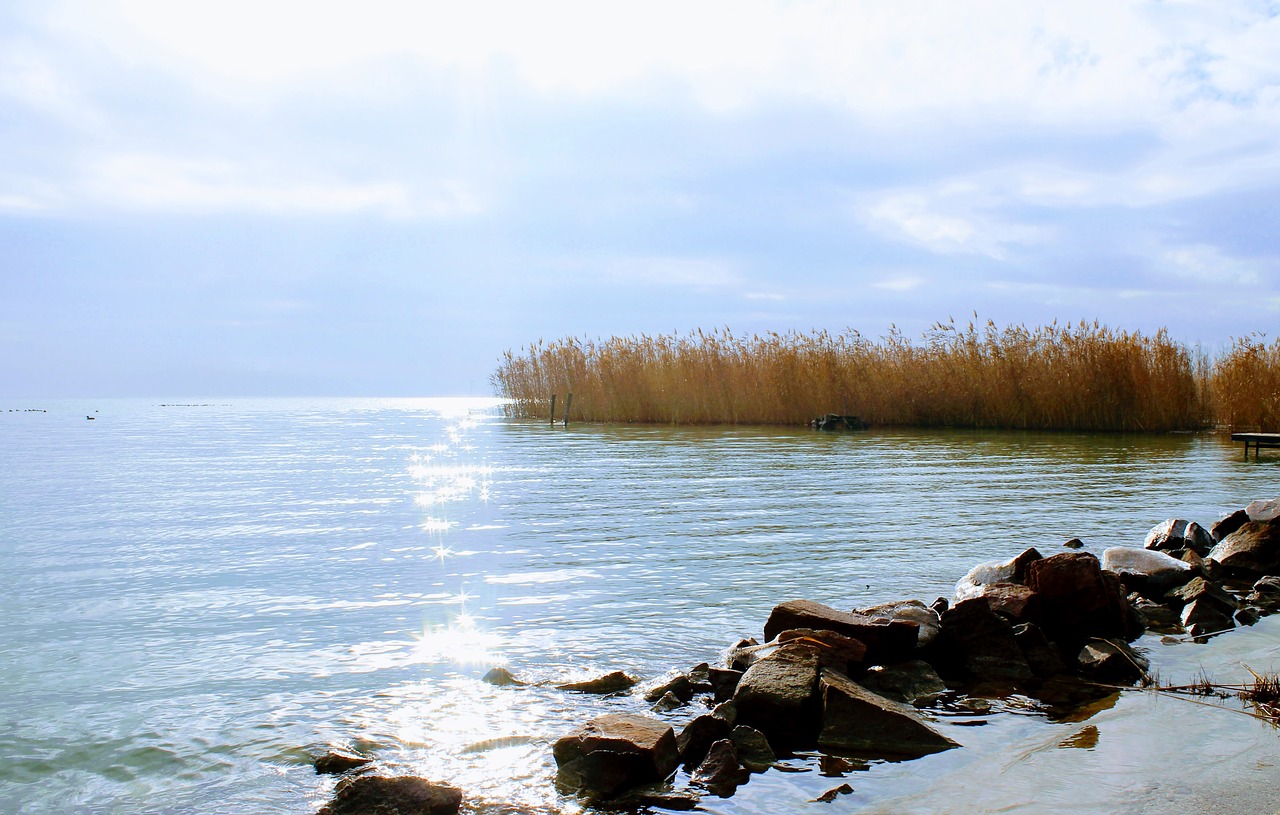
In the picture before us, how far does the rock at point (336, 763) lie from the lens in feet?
11.9

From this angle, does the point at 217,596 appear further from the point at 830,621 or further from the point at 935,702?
the point at 935,702

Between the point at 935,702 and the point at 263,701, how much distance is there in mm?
3198

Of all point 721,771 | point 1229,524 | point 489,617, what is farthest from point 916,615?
point 1229,524

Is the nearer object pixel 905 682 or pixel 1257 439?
pixel 905 682

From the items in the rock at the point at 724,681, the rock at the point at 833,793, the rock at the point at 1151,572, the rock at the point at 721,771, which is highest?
the rock at the point at 1151,572

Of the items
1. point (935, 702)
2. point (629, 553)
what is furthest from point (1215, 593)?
point (629, 553)

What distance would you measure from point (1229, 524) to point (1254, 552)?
146 cm

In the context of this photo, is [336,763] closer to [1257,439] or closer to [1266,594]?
[1266,594]

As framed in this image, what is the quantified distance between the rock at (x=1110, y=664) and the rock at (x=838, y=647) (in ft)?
4.03

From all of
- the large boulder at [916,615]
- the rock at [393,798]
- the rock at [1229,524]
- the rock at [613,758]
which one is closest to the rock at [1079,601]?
the large boulder at [916,615]

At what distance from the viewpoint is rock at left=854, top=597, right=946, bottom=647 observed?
4918mm

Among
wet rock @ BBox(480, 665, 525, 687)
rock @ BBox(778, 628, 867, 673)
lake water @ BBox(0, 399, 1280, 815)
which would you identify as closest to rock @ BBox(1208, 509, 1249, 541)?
lake water @ BBox(0, 399, 1280, 815)

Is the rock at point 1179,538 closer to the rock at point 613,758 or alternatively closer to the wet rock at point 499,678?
the wet rock at point 499,678

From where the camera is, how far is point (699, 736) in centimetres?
378
